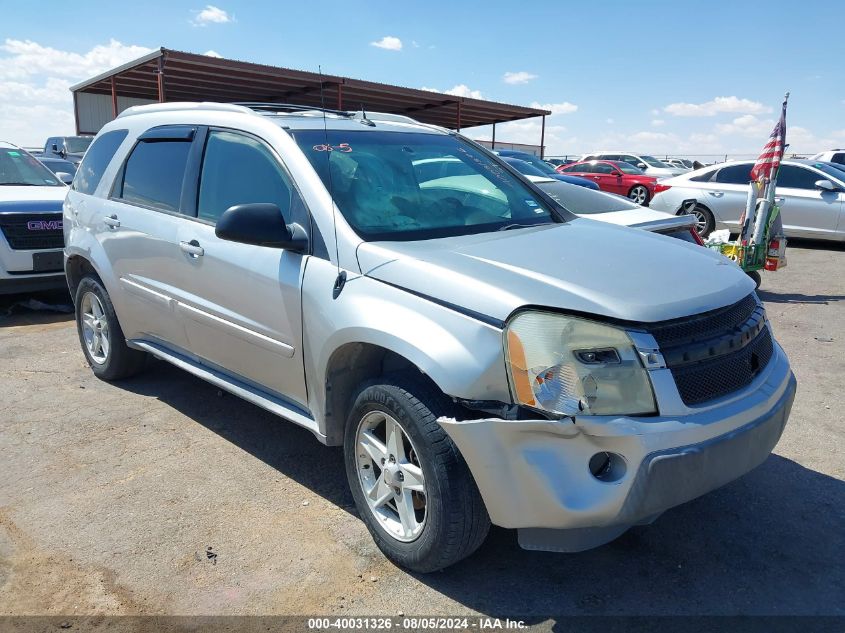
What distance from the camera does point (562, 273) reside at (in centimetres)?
271

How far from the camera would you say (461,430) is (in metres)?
2.48

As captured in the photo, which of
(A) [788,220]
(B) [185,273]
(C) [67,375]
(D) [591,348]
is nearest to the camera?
(D) [591,348]

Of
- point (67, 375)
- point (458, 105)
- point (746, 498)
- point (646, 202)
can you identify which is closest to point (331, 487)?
point (746, 498)

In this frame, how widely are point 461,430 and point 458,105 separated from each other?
21824 mm

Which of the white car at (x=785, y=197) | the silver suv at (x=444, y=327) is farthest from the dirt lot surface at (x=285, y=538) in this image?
the white car at (x=785, y=197)

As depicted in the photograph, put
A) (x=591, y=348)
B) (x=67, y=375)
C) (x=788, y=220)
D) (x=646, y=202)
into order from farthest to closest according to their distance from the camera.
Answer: (x=646, y=202) < (x=788, y=220) < (x=67, y=375) < (x=591, y=348)

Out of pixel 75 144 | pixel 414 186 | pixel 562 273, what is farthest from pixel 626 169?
pixel 562 273

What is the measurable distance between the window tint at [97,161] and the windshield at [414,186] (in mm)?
2115

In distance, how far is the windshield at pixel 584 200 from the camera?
7484mm

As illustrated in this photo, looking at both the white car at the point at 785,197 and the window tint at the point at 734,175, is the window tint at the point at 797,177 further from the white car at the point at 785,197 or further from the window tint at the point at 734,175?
the window tint at the point at 734,175

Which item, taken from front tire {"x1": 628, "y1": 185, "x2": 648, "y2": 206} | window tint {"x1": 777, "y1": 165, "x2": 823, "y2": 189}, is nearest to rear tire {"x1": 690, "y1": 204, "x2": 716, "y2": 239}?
window tint {"x1": 777, "y1": 165, "x2": 823, "y2": 189}

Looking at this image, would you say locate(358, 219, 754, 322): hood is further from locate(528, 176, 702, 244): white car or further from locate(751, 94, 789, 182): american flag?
locate(751, 94, 789, 182): american flag

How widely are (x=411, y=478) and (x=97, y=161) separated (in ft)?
12.1

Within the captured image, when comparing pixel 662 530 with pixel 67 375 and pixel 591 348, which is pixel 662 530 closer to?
pixel 591 348
